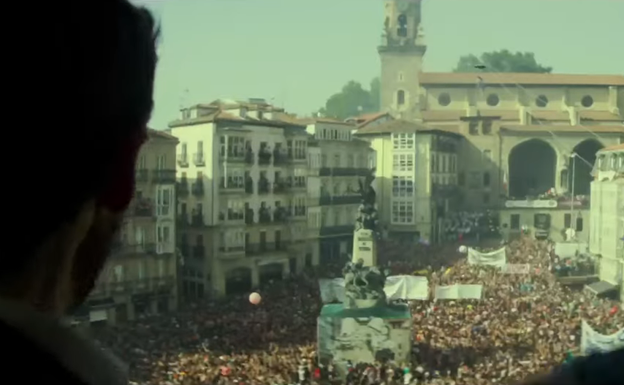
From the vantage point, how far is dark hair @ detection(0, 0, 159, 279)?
247 mm

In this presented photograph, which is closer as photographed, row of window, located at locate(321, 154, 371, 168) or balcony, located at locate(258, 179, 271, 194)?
balcony, located at locate(258, 179, 271, 194)

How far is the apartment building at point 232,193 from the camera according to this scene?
5562 millimetres

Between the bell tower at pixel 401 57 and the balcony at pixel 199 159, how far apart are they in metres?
2.09

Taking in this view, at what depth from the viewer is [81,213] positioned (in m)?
0.27

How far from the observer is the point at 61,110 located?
254 mm

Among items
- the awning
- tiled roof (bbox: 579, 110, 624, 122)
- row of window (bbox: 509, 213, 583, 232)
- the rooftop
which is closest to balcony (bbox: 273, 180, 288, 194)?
the rooftop

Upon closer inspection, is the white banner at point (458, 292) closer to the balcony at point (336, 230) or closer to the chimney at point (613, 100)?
the balcony at point (336, 230)

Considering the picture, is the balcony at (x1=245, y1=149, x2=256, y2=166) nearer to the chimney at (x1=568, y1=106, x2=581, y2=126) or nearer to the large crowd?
the large crowd

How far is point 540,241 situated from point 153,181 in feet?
9.33

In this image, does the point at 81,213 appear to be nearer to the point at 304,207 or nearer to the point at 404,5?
the point at 304,207

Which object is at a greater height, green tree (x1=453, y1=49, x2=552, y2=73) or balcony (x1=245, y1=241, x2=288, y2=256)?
green tree (x1=453, y1=49, x2=552, y2=73)

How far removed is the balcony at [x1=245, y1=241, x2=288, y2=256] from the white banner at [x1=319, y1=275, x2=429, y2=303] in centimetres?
41

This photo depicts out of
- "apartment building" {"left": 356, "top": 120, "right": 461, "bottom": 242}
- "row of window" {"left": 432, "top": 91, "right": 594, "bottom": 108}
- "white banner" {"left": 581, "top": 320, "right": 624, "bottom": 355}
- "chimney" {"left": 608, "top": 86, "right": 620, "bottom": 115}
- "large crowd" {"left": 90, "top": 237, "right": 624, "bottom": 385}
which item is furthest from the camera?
"row of window" {"left": 432, "top": 91, "right": 594, "bottom": 108}

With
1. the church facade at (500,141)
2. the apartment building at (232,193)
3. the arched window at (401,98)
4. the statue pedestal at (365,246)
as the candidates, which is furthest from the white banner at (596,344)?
the arched window at (401,98)
